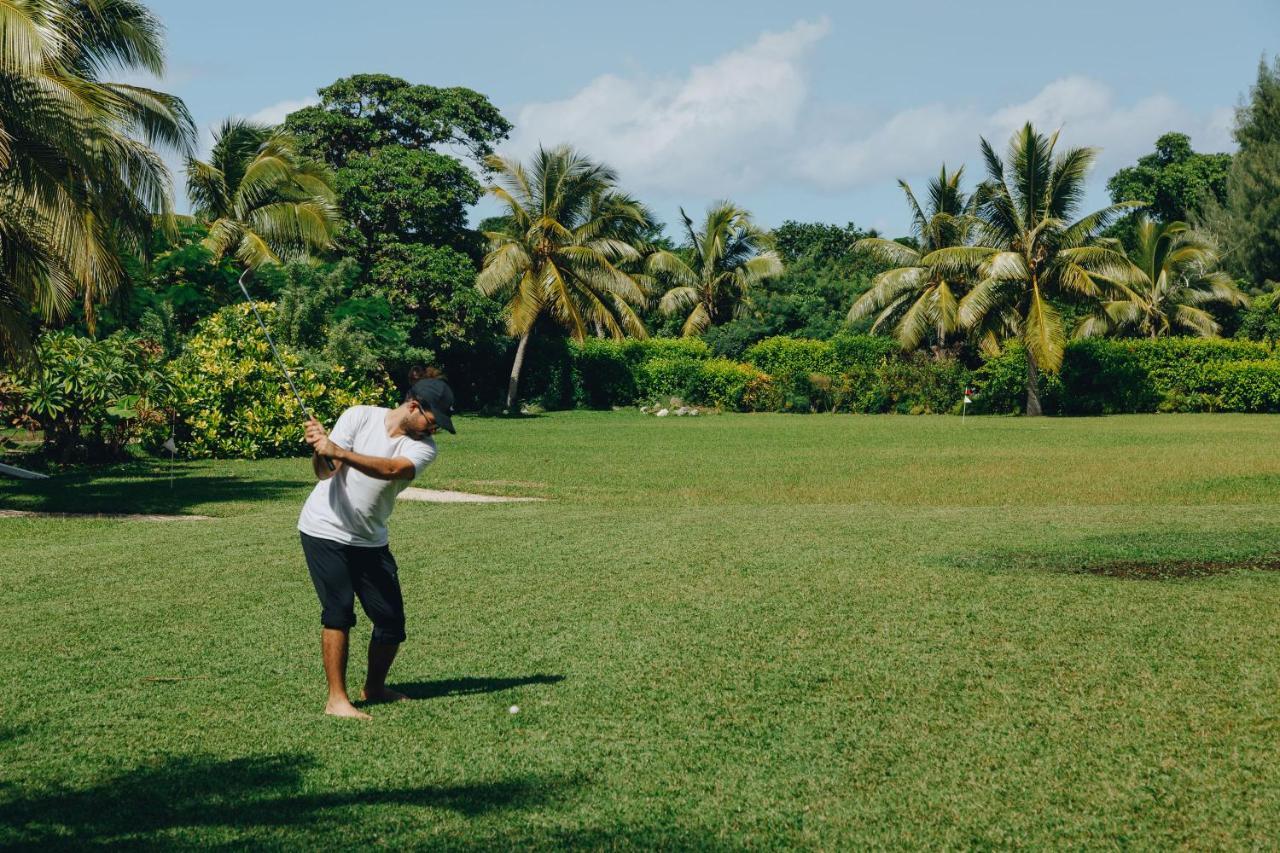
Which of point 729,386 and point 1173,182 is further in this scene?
point 1173,182

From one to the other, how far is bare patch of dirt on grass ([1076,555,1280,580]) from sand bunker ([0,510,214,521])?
403 inches

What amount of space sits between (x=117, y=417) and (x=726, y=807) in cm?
1946

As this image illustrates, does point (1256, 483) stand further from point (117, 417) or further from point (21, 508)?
point (117, 417)

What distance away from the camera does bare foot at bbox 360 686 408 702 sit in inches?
251

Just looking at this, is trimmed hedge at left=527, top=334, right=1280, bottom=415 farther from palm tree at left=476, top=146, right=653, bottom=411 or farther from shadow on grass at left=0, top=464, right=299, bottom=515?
shadow on grass at left=0, top=464, right=299, bottom=515

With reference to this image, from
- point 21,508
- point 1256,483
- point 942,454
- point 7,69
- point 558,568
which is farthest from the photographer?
point 942,454

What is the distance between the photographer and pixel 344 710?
19.9 feet

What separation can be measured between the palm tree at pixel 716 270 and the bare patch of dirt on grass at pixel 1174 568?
129 ft

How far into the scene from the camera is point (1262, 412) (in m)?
39.2

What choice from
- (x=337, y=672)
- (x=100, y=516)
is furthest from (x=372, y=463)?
(x=100, y=516)

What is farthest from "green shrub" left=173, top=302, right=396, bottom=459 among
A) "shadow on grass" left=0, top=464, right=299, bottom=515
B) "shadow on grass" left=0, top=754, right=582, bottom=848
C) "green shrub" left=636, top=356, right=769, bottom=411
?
"green shrub" left=636, top=356, right=769, bottom=411

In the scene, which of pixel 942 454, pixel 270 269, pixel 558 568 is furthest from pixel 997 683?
pixel 270 269

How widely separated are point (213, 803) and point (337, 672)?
4.08 feet

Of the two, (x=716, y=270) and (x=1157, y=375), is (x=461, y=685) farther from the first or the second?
(x=716, y=270)
